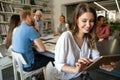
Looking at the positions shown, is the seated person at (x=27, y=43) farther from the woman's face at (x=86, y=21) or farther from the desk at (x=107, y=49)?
the woman's face at (x=86, y=21)

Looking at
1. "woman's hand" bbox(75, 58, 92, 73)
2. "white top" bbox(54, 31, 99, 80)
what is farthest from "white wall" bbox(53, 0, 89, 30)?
"woman's hand" bbox(75, 58, 92, 73)

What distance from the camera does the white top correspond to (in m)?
1.33

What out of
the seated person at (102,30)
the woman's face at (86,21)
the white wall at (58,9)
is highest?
the white wall at (58,9)

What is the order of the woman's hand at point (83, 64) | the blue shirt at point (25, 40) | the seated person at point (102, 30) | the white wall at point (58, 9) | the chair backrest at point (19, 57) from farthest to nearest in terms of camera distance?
the white wall at point (58, 9) < the seated person at point (102, 30) < the blue shirt at point (25, 40) < the chair backrest at point (19, 57) < the woman's hand at point (83, 64)

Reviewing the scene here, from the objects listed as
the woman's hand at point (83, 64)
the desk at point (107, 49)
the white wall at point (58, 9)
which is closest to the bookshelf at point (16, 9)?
the white wall at point (58, 9)

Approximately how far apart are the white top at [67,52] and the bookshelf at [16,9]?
138 inches

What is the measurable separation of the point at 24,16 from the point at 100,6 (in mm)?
3521

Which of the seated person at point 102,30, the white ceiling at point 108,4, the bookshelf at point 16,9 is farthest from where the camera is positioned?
the white ceiling at point 108,4

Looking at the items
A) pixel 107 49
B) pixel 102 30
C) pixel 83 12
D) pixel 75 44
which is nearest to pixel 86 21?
pixel 83 12

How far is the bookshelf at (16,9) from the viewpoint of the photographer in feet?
15.0

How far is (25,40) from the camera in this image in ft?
7.52

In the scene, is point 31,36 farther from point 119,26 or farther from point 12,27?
point 119,26

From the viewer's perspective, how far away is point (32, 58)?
234 centimetres

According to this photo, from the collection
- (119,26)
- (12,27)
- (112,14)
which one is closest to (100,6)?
(112,14)
